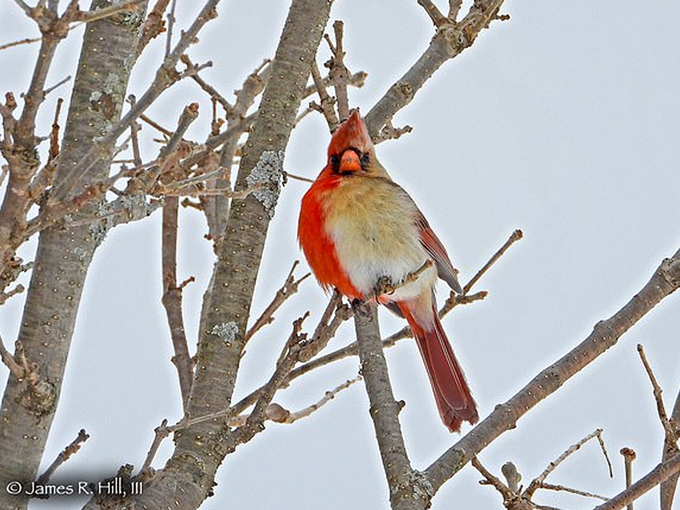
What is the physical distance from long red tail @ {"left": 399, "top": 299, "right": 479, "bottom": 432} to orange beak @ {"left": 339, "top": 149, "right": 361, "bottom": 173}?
50 cm

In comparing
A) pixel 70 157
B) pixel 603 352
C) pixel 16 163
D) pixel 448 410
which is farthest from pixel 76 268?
pixel 448 410

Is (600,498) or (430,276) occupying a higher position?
(430,276)

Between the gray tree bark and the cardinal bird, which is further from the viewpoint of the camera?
the cardinal bird

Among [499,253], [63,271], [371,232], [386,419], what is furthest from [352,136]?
[63,271]

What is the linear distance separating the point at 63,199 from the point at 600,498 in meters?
1.30

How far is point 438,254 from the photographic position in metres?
3.29

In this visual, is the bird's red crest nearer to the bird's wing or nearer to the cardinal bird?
the cardinal bird

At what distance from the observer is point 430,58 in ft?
9.91

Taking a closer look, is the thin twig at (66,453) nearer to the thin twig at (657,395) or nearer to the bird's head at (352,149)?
the thin twig at (657,395)

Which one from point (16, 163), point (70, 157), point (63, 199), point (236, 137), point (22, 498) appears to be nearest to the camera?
point (16, 163)

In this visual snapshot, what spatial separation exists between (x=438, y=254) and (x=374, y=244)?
281 millimetres

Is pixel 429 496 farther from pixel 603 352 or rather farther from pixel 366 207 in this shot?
pixel 366 207

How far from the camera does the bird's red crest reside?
307 centimetres

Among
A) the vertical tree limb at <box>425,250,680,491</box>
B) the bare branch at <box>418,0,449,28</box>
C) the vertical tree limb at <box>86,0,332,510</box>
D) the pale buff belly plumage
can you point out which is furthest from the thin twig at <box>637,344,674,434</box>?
the bare branch at <box>418,0,449,28</box>
